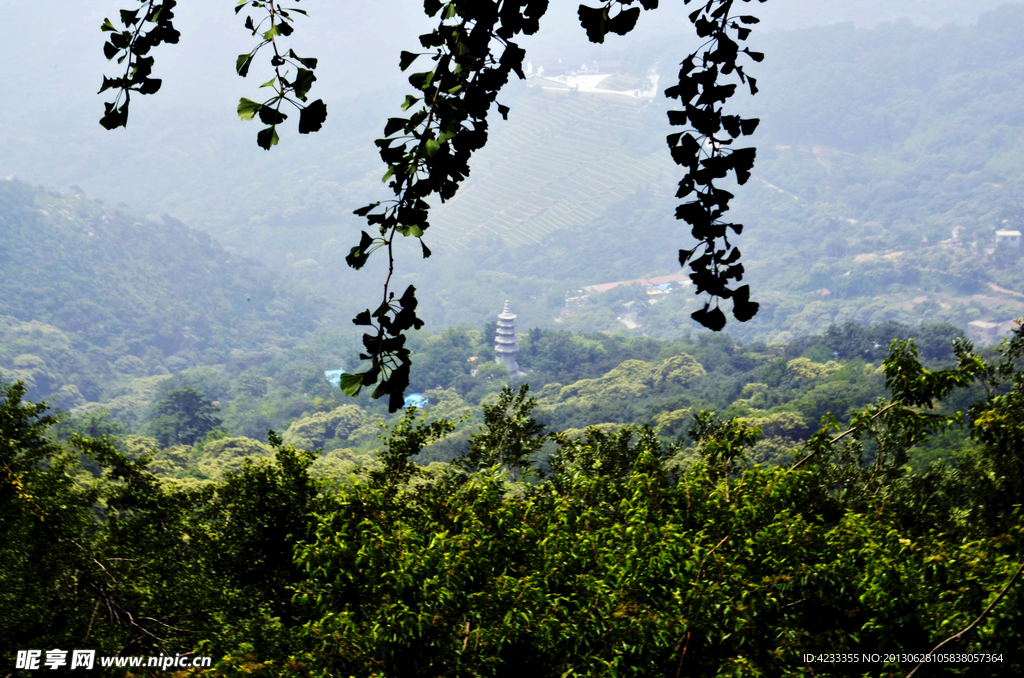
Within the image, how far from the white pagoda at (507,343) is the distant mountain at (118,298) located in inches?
1052

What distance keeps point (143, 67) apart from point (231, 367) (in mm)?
72268

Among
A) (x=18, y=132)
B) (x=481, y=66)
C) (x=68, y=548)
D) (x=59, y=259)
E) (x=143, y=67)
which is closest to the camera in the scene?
(x=481, y=66)

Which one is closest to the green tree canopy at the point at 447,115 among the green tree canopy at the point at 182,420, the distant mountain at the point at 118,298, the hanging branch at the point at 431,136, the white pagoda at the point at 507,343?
the hanging branch at the point at 431,136

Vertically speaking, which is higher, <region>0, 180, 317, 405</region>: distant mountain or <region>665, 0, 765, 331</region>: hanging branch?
<region>0, 180, 317, 405</region>: distant mountain

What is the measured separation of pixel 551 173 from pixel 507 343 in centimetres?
5225

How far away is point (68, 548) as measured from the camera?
5.88 metres

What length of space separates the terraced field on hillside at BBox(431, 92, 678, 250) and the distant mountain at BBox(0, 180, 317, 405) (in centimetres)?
2574

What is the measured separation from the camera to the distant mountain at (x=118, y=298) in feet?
217

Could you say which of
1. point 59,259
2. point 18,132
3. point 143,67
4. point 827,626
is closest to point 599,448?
point 827,626

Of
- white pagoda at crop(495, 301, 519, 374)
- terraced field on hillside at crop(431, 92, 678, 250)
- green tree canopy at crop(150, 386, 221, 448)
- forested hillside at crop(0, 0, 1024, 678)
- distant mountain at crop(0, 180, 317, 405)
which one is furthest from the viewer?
terraced field on hillside at crop(431, 92, 678, 250)

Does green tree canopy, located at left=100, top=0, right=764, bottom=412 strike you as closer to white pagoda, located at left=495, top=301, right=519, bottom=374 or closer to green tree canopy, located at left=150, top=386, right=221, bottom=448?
green tree canopy, located at left=150, top=386, right=221, bottom=448

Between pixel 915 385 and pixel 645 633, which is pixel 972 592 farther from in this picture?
pixel 915 385

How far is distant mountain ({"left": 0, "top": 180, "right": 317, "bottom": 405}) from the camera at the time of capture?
66188 mm

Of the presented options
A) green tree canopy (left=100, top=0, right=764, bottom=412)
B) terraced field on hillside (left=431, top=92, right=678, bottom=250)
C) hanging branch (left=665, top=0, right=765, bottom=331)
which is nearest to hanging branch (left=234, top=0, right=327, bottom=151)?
green tree canopy (left=100, top=0, right=764, bottom=412)
